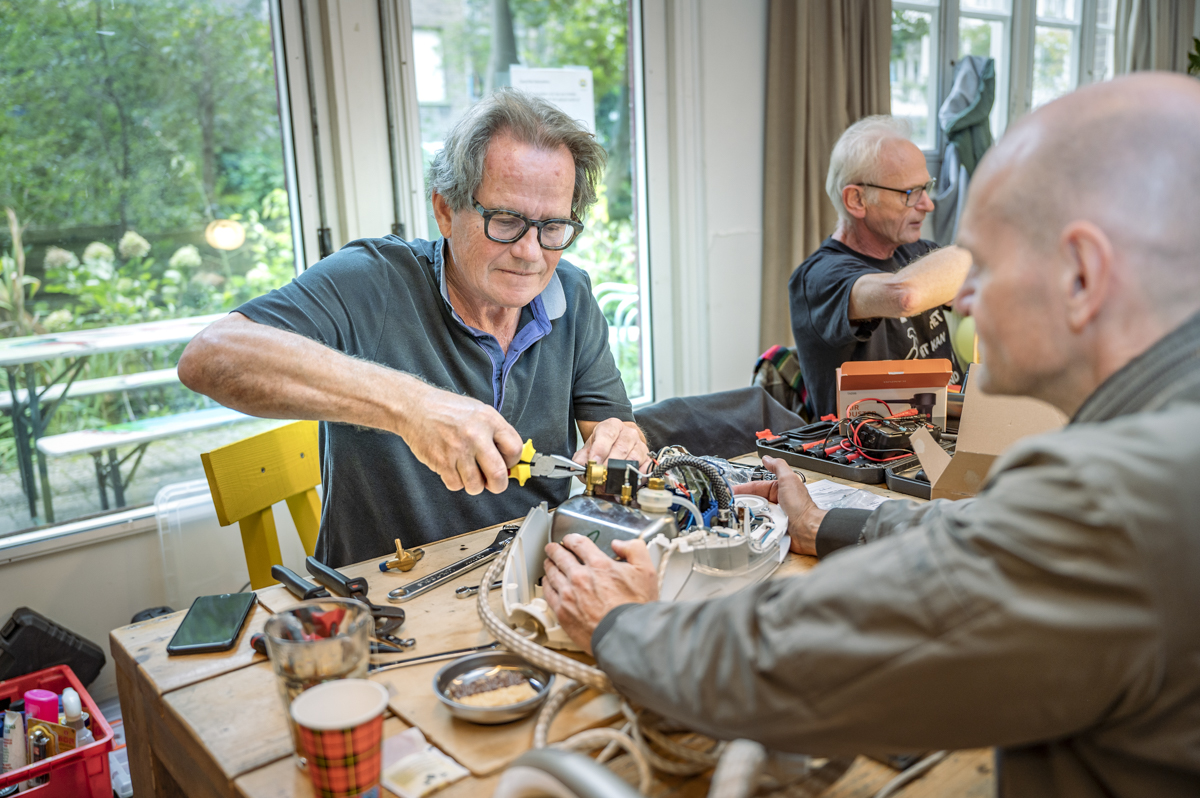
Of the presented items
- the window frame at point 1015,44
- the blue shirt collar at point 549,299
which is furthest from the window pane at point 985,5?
the blue shirt collar at point 549,299

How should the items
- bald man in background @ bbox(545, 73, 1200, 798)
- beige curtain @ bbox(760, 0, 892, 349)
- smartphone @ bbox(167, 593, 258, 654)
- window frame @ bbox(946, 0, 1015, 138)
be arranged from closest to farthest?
1. bald man in background @ bbox(545, 73, 1200, 798)
2. smartphone @ bbox(167, 593, 258, 654)
3. beige curtain @ bbox(760, 0, 892, 349)
4. window frame @ bbox(946, 0, 1015, 138)

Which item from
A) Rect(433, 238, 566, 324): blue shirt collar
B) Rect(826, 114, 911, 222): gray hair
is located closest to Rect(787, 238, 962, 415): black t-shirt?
Rect(826, 114, 911, 222): gray hair

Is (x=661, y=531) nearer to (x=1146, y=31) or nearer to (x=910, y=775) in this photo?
(x=910, y=775)

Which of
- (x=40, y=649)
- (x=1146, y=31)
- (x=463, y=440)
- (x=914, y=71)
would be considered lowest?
(x=40, y=649)

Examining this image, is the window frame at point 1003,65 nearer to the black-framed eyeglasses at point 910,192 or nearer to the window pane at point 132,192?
the black-framed eyeglasses at point 910,192

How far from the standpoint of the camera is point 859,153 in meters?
2.84

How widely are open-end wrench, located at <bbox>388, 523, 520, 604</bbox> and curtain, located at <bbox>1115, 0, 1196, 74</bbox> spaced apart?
248 inches

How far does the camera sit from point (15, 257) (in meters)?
2.40

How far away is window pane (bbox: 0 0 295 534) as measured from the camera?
2.41m

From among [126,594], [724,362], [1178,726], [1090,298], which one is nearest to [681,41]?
[724,362]

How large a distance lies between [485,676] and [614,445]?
0.75m

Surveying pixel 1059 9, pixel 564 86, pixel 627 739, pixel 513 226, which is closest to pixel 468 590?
pixel 627 739

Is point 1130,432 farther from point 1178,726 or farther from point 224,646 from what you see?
point 224,646

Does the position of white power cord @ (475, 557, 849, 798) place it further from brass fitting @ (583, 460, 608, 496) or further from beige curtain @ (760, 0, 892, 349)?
beige curtain @ (760, 0, 892, 349)
